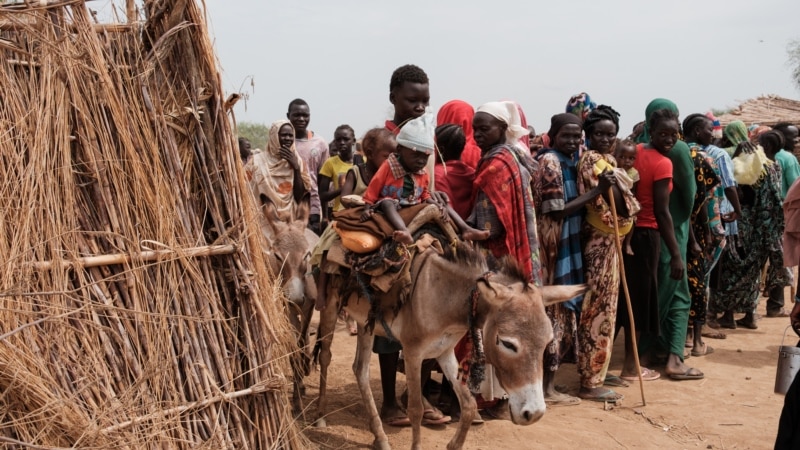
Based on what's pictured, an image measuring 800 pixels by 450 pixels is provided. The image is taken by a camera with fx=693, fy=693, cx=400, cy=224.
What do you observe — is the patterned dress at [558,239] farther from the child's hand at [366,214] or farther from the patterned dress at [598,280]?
the child's hand at [366,214]

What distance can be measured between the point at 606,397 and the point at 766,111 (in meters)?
13.8

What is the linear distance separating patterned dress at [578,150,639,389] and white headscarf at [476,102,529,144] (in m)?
0.75

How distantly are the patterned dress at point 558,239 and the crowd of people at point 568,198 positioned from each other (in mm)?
12

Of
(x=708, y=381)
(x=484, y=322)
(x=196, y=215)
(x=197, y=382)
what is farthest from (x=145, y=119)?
(x=708, y=381)

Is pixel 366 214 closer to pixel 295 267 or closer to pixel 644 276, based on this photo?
pixel 295 267

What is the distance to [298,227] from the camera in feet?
20.4

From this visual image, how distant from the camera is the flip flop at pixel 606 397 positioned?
238 inches

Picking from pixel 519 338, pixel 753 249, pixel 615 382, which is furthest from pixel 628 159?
pixel 753 249

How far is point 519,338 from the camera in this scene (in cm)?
381

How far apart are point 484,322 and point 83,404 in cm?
215

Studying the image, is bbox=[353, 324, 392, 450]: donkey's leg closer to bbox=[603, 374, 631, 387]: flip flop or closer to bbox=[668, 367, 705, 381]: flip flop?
bbox=[603, 374, 631, 387]: flip flop

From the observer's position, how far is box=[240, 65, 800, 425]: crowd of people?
5133 mm

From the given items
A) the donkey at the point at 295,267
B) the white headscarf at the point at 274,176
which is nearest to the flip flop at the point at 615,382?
the donkey at the point at 295,267

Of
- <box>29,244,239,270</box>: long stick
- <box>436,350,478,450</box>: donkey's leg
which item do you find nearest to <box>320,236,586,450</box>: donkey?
<box>436,350,478,450</box>: donkey's leg
